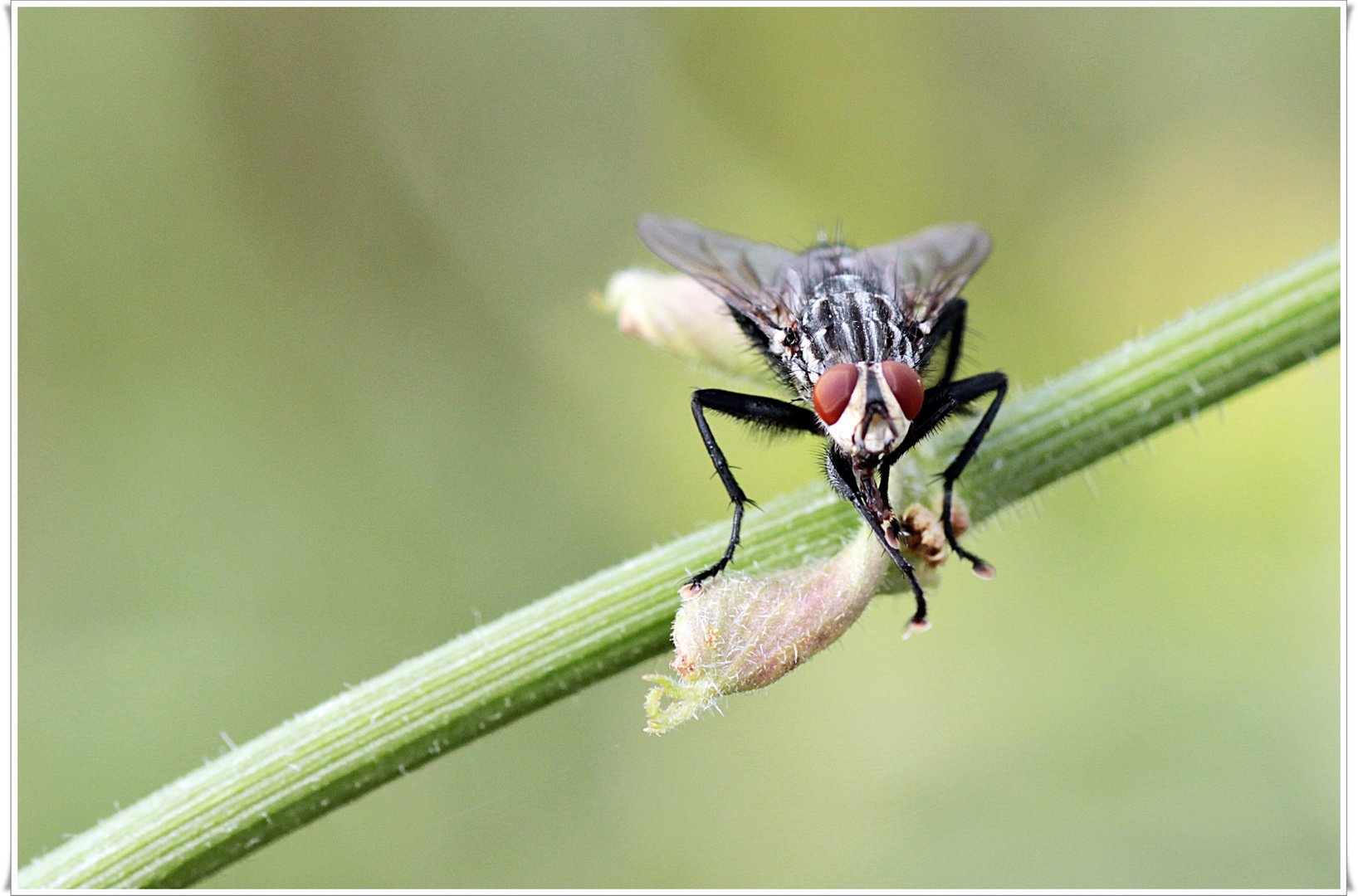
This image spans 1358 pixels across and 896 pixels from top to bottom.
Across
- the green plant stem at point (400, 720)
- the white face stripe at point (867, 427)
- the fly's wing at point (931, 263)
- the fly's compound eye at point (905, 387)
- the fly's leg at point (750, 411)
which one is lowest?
the green plant stem at point (400, 720)

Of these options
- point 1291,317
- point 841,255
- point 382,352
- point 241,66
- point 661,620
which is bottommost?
point 661,620

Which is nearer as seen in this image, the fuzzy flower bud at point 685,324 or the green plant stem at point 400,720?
the green plant stem at point 400,720

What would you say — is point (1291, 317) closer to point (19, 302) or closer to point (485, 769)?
point (485, 769)

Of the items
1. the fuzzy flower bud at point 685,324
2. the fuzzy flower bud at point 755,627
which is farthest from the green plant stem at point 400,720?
the fuzzy flower bud at point 685,324

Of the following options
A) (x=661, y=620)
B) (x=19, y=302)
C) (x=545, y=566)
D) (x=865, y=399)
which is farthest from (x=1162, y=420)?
(x=19, y=302)

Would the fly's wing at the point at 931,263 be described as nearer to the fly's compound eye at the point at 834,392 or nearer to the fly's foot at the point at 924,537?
the fly's compound eye at the point at 834,392

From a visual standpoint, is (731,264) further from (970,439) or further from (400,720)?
Answer: (400,720)
